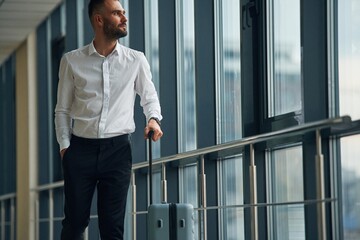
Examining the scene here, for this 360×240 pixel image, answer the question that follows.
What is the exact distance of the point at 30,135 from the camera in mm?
9578

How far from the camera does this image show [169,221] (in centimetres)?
377

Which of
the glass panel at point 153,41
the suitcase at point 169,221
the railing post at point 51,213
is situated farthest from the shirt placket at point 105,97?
the railing post at point 51,213

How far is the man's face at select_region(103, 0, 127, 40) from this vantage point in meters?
3.86

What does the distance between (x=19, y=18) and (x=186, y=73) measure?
9.16 feet

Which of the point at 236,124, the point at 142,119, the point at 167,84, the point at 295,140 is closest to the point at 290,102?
the point at 295,140

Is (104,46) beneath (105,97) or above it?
above

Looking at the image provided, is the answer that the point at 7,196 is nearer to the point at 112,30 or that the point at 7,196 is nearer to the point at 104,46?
the point at 104,46

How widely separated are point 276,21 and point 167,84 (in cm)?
154

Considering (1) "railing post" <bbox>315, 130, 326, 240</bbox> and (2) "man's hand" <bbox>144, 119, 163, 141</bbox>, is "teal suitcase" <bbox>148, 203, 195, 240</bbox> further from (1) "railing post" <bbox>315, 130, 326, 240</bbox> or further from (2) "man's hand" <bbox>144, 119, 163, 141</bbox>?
(1) "railing post" <bbox>315, 130, 326, 240</bbox>

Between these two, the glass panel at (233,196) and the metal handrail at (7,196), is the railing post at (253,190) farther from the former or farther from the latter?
the metal handrail at (7,196)

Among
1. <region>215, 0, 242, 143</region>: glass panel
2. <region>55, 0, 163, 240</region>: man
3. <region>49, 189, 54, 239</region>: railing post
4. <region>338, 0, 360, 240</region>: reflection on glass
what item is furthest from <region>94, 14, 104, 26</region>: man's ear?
<region>49, 189, 54, 239</region>: railing post

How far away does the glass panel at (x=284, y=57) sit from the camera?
4.49 metres

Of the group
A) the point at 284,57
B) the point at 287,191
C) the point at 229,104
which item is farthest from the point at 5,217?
the point at 287,191

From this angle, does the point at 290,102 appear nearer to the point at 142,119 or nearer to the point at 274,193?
the point at 274,193
